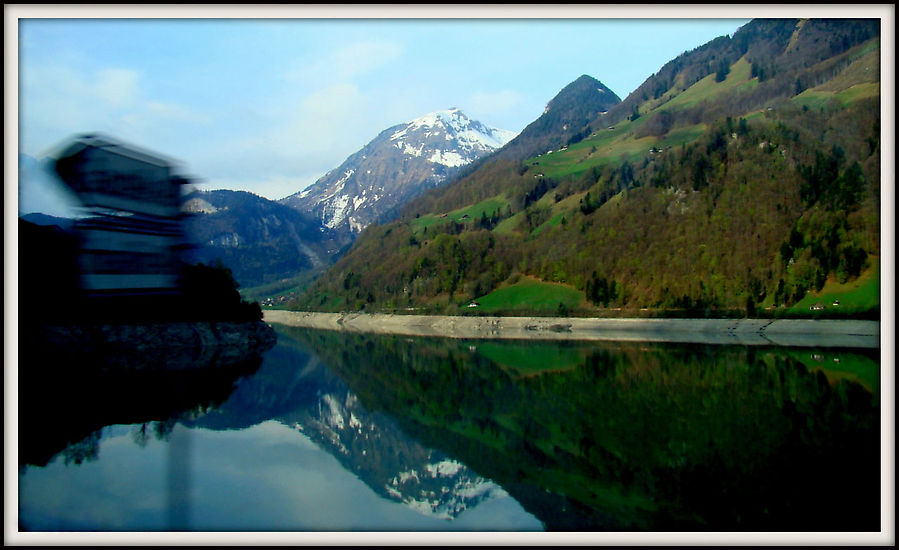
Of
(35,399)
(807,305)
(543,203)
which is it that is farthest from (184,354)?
(543,203)

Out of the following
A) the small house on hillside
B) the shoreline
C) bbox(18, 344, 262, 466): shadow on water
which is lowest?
the shoreline

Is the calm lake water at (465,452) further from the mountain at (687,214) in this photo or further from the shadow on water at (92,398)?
the mountain at (687,214)

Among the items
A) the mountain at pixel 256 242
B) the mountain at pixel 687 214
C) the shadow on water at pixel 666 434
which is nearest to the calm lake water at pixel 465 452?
the shadow on water at pixel 666 434

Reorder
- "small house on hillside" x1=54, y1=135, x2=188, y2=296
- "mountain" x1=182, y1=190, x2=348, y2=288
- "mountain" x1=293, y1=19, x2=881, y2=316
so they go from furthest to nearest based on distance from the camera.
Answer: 1. "mountain" x1=182, y1=190, x2=348, y2=288
2. "mountain" x1=293, y1=19, x2=881, y2=316
3. "small house on hillside" x1=54, y1=135, x2=188, y2=296

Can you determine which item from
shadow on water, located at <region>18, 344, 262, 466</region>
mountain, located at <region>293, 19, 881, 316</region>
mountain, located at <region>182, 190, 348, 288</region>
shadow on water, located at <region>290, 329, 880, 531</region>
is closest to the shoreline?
mountain, located at <region>293, 19, 881, 316</region>

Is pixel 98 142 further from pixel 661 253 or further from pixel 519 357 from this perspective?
pixel 661 253

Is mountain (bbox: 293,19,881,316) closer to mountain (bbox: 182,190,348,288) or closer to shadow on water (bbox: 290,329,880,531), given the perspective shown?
shadow on water (bbox: 290,329,880,531)

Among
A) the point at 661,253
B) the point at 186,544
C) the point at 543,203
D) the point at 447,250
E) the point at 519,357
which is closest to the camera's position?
the point at 186,544
